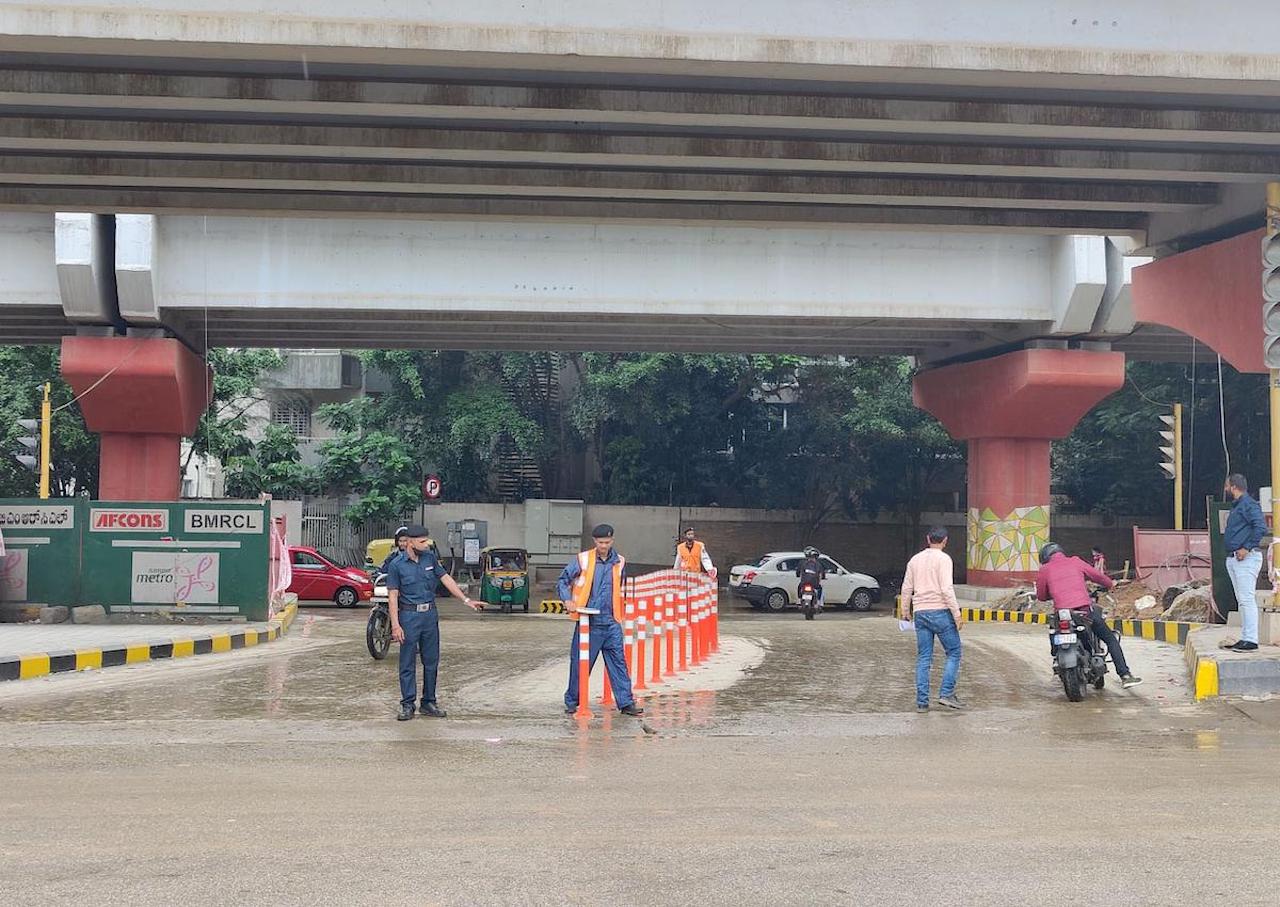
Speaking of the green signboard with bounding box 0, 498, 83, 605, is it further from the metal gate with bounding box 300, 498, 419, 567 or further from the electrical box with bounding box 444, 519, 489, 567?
the metal gate with bounding box 300, 498, 419, 567

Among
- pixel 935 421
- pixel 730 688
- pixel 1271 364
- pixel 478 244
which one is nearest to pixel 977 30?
pixel 1271 364

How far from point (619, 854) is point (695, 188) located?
33.1 ft

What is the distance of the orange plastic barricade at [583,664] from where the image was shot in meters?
11.5

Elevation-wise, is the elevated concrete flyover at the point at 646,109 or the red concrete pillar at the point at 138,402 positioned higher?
the elevated concrete flyover at the point at 646,109

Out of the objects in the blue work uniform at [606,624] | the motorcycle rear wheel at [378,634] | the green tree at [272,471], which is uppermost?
the green tree at [272,471]

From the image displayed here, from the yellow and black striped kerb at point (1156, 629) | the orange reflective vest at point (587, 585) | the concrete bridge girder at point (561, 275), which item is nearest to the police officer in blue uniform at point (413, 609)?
the orange reflective vest at point (587, 585)

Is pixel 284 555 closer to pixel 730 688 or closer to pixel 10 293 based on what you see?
pixel 10 293

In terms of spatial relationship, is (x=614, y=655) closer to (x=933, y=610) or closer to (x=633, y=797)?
(x=933, y=610)

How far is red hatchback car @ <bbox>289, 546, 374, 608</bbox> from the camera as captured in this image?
32.2 meters

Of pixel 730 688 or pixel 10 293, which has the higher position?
pixel 10 293

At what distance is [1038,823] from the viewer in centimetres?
715

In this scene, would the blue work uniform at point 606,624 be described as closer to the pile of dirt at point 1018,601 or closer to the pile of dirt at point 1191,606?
the pile of dirt at point 1191,606

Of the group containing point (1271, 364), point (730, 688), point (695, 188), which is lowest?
point (730, 688)

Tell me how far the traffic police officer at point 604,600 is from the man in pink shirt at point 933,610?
8.69 feet
